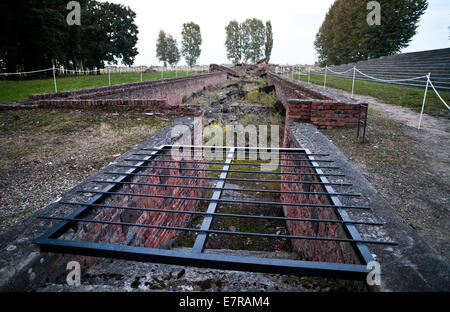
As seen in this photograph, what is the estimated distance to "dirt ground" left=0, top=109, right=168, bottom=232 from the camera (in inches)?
99.1

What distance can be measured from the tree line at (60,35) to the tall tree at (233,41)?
28670mm

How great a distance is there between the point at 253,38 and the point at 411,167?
6543cm

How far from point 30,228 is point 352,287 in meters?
2.27

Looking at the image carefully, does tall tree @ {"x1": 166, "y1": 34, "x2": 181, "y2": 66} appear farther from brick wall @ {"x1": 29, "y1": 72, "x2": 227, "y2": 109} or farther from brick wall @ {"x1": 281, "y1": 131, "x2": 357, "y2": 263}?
brick wall @ {"x1": 281, "y1": 131, "x2": 357, "y2": 263}

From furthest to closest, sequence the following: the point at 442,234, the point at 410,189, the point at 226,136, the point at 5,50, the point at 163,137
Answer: the point at 5,50 < the point at 226,136 < the point at 163,137 < the point at 410,189 < the point at 442,234

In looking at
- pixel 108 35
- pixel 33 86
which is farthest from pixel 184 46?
pixel 33 86

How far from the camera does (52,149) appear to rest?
388 centimetres

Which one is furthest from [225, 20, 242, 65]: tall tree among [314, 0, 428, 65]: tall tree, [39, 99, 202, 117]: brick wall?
[39, 99, 202, 117]: brick wall

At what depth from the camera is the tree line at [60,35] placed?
19078 millimetres

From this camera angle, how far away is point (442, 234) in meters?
1.98

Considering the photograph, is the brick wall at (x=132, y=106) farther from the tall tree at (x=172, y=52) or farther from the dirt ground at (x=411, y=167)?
the tall tree at (x=172, y=52)

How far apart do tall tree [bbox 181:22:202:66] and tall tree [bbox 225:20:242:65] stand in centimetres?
752
